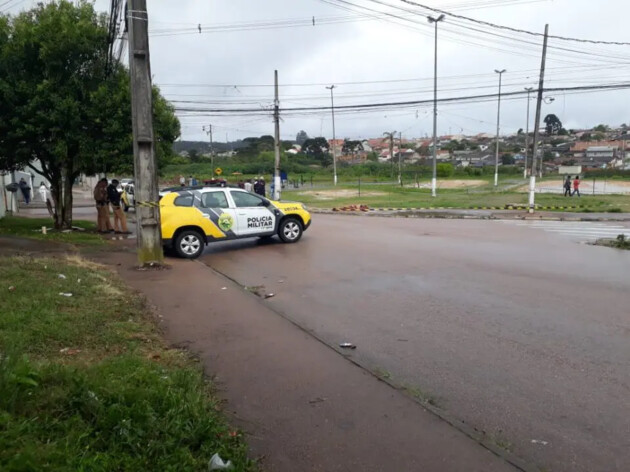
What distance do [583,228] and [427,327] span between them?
1507 centimetres

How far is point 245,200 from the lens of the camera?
13633mm

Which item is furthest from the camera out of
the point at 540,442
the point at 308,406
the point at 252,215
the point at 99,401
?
the point at 252,215

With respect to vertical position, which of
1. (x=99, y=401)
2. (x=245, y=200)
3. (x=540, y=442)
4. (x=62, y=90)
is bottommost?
(x=540, y=442)

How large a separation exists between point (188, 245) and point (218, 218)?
1.00 meters

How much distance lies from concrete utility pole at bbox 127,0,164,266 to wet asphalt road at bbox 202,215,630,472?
5.28 feet

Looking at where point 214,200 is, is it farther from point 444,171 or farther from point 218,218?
point 444,171

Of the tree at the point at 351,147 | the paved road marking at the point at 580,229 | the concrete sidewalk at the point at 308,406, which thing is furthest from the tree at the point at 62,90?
the tree at the point at 351,147

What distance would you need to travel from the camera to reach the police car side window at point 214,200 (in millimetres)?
12891

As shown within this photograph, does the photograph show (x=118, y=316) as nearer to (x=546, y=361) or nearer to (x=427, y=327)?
(x=427, y=327)

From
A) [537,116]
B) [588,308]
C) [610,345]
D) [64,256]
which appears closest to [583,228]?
[537,116]

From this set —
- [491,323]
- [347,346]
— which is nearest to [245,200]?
[491,323]

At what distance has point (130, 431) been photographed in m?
3.46

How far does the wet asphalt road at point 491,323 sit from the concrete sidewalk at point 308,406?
0.36 meters

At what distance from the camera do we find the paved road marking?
55.5ft
